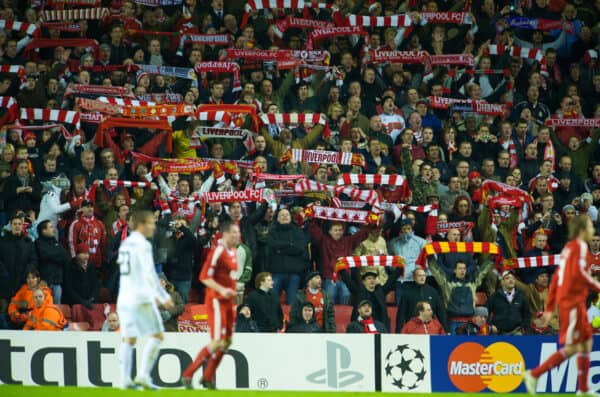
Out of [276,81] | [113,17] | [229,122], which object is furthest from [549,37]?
[113,17]

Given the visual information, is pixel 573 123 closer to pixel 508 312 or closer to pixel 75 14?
pixel 508 312

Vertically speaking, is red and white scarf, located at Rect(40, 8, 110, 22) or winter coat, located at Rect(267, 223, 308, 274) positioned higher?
red and white scarf, located at Rect(40, 8, 110, 22)

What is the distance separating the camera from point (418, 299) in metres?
17.3

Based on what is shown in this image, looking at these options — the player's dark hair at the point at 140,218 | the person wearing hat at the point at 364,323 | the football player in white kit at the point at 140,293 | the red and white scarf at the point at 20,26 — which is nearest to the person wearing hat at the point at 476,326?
the person wearing hat at the point at 364,323

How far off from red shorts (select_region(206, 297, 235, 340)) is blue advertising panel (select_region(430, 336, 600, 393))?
4976mm

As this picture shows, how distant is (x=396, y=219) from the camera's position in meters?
18.7

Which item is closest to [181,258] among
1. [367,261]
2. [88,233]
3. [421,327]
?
[88,233]

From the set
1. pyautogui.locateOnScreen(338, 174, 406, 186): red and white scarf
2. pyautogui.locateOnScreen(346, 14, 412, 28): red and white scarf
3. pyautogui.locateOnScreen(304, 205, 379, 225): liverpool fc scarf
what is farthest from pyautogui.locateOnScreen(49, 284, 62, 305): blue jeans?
pyautogui.locateOnScreen(346, 14, 412, 28): red and white scarf

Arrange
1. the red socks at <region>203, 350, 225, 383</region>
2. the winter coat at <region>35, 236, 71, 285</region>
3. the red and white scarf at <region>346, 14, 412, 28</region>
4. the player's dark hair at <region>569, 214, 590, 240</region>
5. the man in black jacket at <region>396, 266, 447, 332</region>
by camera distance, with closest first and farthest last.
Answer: the player's dark hair at <region>569, 214, 590, 240</region>, the red socks at <region>203, 350, 225, 383</region>, the man in black jacket at <region>396, 266, 447, 332</region>, the winter coat at <region>35, 236, 71, 285</region>, the red and white scarf at <region>346, 14, 412, 28</region>

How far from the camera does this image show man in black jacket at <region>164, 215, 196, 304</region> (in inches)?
699

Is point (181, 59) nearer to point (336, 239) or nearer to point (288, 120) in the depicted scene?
point (288, 120)

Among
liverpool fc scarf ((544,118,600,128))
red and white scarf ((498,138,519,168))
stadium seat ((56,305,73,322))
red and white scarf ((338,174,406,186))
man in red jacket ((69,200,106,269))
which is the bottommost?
stadium seat ((56,305,73,322))

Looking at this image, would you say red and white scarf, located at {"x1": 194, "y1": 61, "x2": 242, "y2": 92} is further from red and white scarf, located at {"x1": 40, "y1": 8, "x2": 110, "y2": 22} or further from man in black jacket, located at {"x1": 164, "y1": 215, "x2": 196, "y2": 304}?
man in black jacket, located at {"x1": 164, "y1": 215, "x2": 196, "y2": 304}

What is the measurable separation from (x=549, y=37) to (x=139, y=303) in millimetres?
13846
